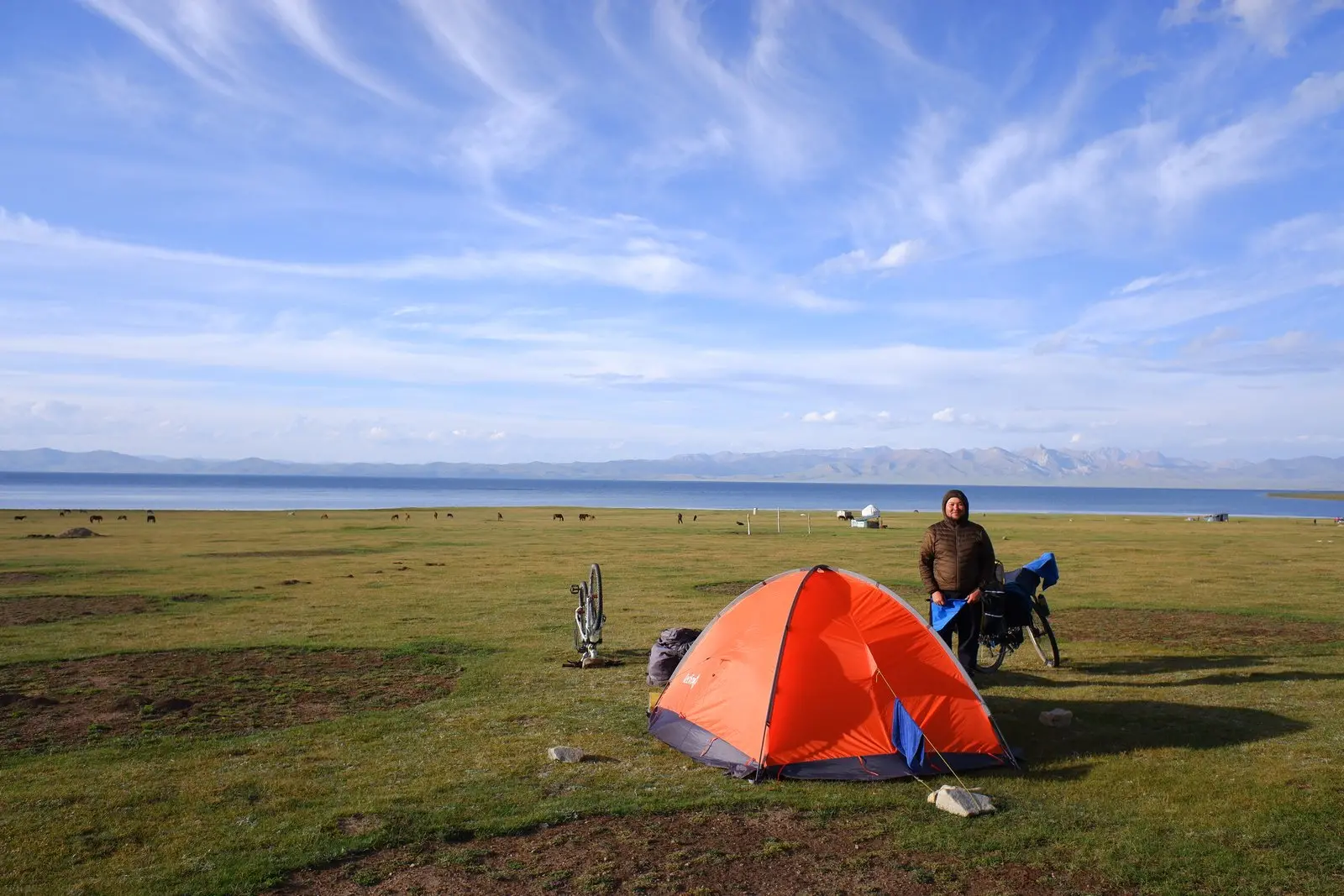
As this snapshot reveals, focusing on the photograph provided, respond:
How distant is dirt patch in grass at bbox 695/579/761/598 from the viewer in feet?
76.2

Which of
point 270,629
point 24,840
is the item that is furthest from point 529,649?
point 24,840

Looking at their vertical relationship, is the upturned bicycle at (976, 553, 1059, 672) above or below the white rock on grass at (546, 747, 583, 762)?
above

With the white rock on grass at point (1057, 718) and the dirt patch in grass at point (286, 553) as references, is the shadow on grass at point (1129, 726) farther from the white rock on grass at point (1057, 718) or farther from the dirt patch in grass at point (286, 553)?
the dirt patch in grass at point (286, 553)

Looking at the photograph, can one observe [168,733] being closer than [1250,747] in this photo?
No

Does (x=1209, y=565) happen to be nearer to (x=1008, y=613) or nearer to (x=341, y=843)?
(x=1008, y=613)

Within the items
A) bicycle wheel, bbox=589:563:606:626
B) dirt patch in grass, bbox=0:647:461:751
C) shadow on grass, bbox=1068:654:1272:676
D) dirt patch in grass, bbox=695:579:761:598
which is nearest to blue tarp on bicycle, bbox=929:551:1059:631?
shadow on grass, bbox=1068:654:1272:676

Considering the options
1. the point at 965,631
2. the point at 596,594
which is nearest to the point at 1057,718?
the point at 965,631

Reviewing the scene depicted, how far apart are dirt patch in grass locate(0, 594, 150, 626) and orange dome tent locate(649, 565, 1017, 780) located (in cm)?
1565

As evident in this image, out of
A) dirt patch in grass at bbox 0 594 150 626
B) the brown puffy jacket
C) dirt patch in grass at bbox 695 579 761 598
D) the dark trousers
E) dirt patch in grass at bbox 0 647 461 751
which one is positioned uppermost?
the brown puffy jacket

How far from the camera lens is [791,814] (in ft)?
25.6

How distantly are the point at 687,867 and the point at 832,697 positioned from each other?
299 cm

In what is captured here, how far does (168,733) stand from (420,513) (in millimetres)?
66756

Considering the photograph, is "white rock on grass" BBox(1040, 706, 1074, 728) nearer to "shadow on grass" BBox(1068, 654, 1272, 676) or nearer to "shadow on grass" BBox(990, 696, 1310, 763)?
"shadow on grass" BBox(990, 696, 1310, 763)

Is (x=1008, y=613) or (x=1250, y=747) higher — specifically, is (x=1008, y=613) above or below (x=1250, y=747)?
above
